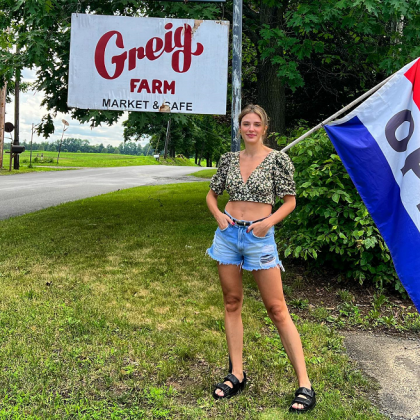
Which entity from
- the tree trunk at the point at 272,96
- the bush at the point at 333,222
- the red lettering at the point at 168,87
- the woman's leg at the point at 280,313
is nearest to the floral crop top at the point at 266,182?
the woman's leg at the point at 280,313

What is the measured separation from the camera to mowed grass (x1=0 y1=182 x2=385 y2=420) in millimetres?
2791

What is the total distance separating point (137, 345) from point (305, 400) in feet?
4.90

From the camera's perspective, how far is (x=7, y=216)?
10438mm

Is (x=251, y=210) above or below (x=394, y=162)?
below

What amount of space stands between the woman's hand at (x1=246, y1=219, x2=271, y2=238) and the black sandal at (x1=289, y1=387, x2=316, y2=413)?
105cm

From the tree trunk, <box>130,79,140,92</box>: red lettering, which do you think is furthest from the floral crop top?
the tree trunk

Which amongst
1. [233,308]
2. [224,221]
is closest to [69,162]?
[233,308]

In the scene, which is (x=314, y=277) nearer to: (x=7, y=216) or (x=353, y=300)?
(x=353, y=300)

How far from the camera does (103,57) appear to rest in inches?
195

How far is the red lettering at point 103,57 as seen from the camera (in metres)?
4.91

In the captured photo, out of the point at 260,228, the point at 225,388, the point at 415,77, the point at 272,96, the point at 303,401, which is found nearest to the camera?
the point at 260,228

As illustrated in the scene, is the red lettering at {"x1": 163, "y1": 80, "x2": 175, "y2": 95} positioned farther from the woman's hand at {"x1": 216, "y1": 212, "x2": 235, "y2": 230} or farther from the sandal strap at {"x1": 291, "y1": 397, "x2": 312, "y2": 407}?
the sandal strap at {"x1": 291, "y1": 397, "x2": 312, "y2": 407}

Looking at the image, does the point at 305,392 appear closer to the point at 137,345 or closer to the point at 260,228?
the point at 260,228

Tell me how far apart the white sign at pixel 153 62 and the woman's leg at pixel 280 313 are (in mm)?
2715
